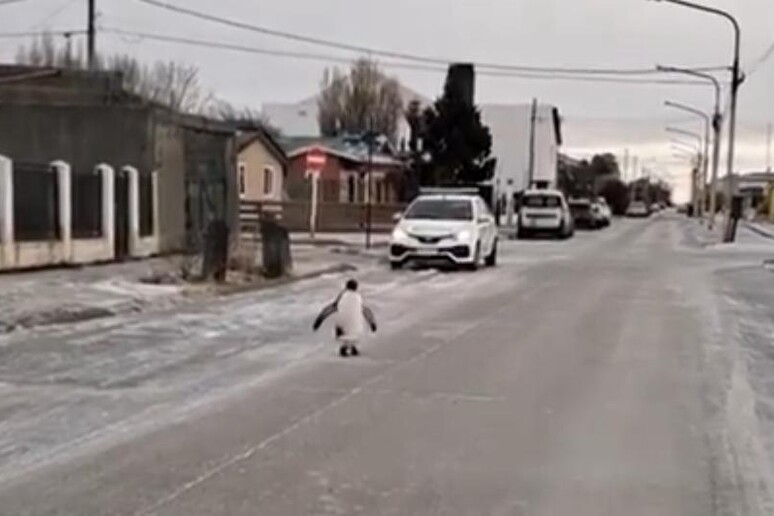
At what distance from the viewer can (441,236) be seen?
103ft

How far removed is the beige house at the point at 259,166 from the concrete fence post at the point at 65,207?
37.2 meters

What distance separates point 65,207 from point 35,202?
78cm

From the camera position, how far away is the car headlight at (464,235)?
3133 cm

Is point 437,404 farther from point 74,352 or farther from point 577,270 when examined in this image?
point 577,270

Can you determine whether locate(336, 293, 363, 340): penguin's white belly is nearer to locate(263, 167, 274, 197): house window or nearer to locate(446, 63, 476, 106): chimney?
locate(446, 63, 476, 106): chimney

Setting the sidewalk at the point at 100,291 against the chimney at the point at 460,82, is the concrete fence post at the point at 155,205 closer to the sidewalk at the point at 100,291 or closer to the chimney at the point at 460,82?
the sidewalk at the point at 100,291

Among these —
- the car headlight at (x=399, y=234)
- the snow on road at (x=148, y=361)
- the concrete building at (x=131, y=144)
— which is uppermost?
the concrete building at (x=131, y=144)

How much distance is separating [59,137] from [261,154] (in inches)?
1486

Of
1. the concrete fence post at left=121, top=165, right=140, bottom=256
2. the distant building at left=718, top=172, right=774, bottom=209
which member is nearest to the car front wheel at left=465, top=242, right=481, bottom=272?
the concrete fence post at left=121, top=165, right=140, bottom=256

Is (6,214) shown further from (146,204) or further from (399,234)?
(399,234)

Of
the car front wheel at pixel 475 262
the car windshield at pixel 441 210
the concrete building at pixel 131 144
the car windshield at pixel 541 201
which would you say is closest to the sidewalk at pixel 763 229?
the car windshield at pixel 541 201

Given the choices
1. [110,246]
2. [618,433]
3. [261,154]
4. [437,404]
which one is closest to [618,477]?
[618,433]

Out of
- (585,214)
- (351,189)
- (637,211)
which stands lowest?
(637,211)

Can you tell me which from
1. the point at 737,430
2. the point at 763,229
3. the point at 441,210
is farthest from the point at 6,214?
the point at 763,229
